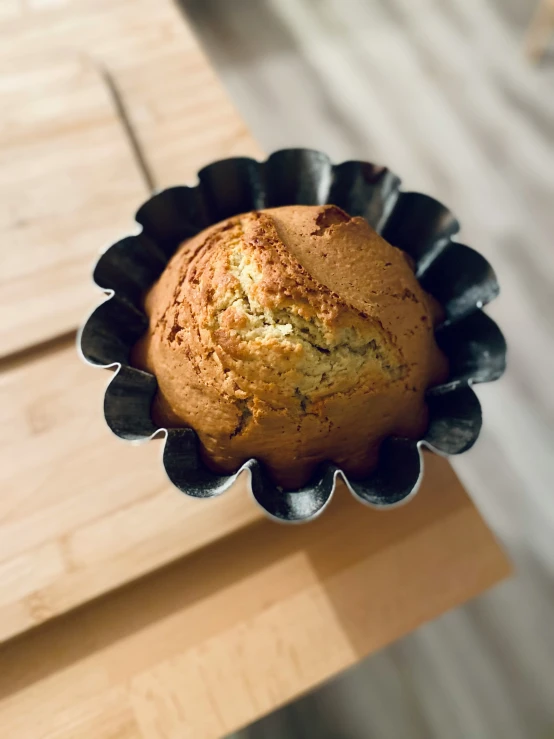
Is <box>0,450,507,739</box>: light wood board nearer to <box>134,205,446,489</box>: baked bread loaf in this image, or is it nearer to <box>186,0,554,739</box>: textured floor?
<box>134,205,446,489</box>: baked bread loaf

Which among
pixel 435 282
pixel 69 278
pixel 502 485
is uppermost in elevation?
pixel 435 282

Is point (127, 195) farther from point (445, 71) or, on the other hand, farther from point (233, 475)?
point (445, 71)

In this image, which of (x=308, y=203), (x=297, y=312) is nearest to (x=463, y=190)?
(x=308, y=203)

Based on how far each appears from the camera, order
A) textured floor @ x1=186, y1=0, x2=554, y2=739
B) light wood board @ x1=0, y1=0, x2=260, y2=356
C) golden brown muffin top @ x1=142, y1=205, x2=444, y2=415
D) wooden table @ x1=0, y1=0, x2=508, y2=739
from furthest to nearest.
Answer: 1. textured floor @ x1=186, y1=0, x2=554, y2=739
2. light wood board @ x1=0, y1=0, x2=260, y2=356
3. wooden table @ x1=0, y1=0, x2=508, y2=739
4. golden brown muffin top @ x1=142, y1=205, x2=444, y2=415

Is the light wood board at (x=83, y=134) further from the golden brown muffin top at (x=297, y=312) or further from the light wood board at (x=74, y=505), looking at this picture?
the golden brown muffin top at (x=297, y=312)

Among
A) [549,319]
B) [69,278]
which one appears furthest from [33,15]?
[549,319]

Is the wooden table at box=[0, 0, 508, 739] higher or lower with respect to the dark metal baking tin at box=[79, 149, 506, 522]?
lower

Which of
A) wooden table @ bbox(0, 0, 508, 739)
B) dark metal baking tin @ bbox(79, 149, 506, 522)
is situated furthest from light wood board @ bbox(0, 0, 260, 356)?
dark metal baking tin @ bbox(79, 149, 506, 522)

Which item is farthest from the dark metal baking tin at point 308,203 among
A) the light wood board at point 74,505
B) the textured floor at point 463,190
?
the textured floor at point 463,190
